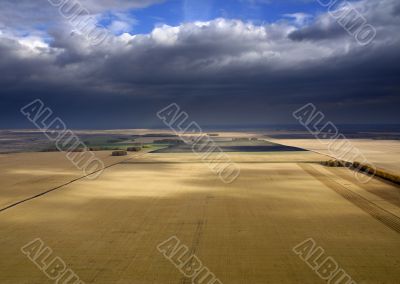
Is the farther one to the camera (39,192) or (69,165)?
(69,165)

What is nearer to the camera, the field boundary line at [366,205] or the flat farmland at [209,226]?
the flat farmland at [209,226]

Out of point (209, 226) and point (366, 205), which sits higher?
point (366, 205)

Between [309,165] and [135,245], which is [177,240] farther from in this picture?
[309,165]

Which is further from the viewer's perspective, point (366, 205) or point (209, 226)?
point (366, 205)

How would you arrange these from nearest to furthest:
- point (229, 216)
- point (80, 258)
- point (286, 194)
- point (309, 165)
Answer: point (80, 258) < point (229, 216) < point (286, 194) < point (309, 165)

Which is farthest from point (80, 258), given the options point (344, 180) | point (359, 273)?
point (344, 180)

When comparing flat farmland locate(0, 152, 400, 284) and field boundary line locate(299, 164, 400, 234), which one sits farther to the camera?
field boundary line locate(299, 164, 400, 234)

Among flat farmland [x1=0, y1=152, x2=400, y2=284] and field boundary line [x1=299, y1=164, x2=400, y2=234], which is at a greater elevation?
field boundary line [x1=299, y1=164, x2=400, y2=234]

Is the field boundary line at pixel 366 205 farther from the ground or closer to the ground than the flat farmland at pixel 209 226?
farther from the ground
